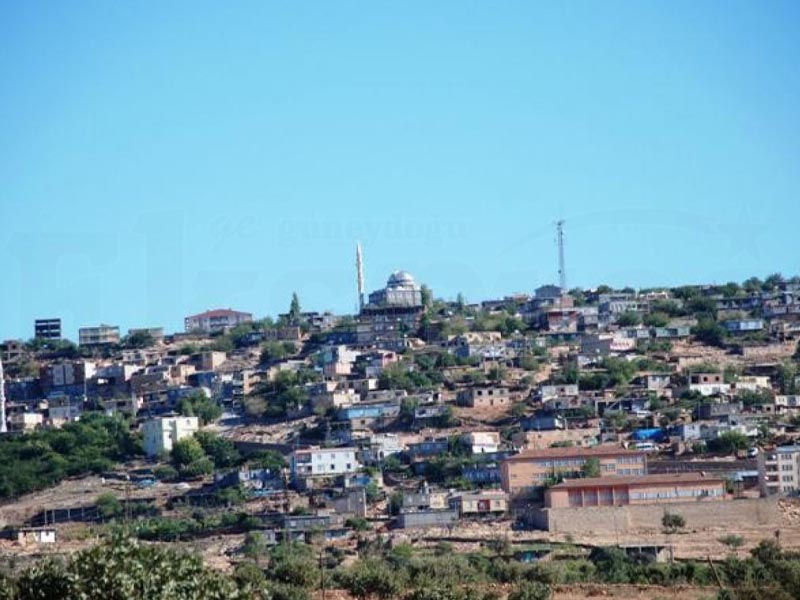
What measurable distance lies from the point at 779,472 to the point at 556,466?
4.52 metres

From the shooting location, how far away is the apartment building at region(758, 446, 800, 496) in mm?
42031

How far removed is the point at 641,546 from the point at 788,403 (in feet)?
49.9

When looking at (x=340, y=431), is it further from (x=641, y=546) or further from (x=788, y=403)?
(x=641, y=546)

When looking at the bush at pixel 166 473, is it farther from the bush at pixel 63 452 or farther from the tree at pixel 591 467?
the tree at pixel 591 467

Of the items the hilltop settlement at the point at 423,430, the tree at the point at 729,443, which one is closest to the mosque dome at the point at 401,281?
the hilltop settlement at the point at 423,430

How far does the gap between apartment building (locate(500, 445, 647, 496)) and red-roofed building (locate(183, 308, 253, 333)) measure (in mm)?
30551

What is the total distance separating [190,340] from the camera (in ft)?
233

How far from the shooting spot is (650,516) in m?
39.9

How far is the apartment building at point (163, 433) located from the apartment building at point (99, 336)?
64.8ft

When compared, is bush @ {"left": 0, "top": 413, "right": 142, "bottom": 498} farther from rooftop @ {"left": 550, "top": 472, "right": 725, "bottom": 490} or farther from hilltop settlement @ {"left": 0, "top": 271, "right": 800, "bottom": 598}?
rooftop @ {"left": 550, "top": 472, "right": 725, "bottom": 490}

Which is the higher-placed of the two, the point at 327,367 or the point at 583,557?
the point at 327,367

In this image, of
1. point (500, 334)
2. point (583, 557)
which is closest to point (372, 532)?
point (583, 557)

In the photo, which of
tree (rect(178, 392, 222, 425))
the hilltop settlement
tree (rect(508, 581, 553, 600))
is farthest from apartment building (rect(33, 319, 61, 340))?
tree (rect(508, 581, 553, 600))

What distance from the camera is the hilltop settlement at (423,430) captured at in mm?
40031
